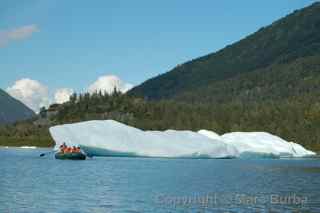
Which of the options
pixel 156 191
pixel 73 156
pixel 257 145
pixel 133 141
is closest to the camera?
pixel 156 191

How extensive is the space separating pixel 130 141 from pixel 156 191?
51.5 m

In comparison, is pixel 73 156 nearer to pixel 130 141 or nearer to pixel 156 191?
pixel 130 141

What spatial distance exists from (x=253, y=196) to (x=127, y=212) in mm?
12146

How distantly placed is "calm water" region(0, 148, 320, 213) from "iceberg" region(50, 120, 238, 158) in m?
28.6

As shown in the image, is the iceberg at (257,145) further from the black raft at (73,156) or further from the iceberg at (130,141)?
the black raft at (73,156)

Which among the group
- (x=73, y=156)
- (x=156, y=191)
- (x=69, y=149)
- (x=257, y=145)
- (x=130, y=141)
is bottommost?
(x=156, y=191)

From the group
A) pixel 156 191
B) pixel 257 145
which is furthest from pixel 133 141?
pixel 156 191

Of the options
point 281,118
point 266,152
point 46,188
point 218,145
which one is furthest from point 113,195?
point 281,118

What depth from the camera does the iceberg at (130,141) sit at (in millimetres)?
97625

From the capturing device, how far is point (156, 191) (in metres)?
48.2

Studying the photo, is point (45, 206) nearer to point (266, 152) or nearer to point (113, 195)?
point (113, 195)

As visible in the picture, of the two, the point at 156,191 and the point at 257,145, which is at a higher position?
the point at 257,145

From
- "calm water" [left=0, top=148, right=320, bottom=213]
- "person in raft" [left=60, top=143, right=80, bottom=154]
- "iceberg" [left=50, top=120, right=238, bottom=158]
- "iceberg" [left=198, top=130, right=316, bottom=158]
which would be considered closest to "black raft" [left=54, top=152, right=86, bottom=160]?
"person in raft" [left=60, top=143, right=80, bottom=154]

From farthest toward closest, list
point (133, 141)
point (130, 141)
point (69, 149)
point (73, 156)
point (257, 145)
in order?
point (257, 145) < point (133, 141) < point (130, 141) < point (69, 149) < point (73, 156)
